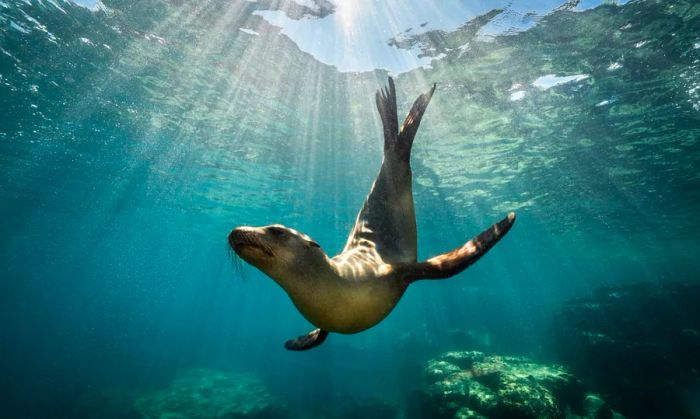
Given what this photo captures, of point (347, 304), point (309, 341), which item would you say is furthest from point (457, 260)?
point (309, 341)

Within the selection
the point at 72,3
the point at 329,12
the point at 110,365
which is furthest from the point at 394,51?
the point at 110,365

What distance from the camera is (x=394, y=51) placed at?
9633 mm

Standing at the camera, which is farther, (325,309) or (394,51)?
(394,51)

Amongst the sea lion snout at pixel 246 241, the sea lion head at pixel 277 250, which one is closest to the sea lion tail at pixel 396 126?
the sea lion head at pixel 277 250

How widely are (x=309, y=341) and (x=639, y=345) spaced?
16220 mm

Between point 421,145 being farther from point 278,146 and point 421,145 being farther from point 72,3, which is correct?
point 72,3

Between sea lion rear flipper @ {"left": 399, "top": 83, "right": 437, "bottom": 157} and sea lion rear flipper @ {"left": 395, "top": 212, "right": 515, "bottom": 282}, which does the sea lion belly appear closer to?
sea lion rear flipper @ {"left": 395, "top": 212, "right": 515, "bottom": 282}

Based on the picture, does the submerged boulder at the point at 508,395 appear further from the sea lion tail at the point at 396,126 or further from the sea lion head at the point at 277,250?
the sea lion head at the point at 277,250

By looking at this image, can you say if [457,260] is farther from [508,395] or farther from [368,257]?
[508,395]

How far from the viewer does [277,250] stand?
2.18m

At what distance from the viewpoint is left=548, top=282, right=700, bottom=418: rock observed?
40.1 ft

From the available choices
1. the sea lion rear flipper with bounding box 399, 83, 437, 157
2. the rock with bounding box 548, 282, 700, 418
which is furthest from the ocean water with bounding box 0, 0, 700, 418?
the sea lion rear flipper with bounding box 399, 83, 437, 157

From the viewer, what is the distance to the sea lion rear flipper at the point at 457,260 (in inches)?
102

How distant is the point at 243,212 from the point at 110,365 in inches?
782
